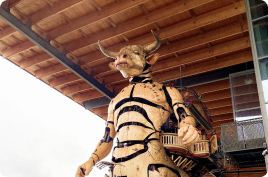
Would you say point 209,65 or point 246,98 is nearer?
point 246,98

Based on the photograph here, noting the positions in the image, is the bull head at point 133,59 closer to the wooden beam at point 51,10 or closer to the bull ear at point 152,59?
the bull ear at point 152,59

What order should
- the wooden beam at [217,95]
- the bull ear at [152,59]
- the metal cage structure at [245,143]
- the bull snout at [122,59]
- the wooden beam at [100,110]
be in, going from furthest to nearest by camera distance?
the wooden beam at [100,110] < the wooden beam at [217,95] < the metal cage structure at [245,143] < the bull ear at [152,59] < the bull snout at [122,59]

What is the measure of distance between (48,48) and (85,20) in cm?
96

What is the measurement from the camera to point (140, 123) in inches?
142

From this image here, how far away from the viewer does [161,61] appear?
677 cm

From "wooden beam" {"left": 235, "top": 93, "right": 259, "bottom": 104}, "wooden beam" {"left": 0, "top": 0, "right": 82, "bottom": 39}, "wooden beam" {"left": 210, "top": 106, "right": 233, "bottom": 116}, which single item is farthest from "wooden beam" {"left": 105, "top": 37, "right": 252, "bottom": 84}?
"wooden beam" {"left": 0, "top": 0, "right": 82, "bottom": 39}

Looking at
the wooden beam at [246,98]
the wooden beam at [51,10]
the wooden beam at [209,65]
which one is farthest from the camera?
the wooden beam at [209,65]

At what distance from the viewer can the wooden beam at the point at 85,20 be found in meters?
5.42

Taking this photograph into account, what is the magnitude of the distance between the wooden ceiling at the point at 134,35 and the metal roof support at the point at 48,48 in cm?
17

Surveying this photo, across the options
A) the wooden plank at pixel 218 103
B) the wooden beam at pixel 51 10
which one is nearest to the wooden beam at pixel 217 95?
the wooden plank at pixel 218 103

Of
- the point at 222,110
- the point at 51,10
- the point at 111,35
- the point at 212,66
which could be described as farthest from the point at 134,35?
the point at 222,110

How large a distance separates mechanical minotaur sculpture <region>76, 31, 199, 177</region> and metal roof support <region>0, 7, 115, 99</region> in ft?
7.85

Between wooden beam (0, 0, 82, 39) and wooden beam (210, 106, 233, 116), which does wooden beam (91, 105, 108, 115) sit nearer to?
wooden beam (210, 106, 233, 116)

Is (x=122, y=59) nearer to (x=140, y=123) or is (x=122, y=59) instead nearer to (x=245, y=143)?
(x=140, y=123)
